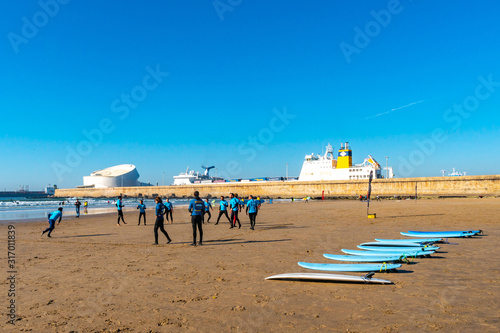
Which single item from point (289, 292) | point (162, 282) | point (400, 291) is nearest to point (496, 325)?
point (400, 291)

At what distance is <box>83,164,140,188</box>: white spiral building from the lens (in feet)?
424

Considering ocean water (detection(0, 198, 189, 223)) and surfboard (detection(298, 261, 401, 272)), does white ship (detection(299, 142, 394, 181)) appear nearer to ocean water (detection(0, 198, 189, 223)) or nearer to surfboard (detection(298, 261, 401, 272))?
ocean water (detection(0, 198, 189, 223))

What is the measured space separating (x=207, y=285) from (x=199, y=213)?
4.76m

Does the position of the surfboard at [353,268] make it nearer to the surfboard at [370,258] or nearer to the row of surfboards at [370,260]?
the row of surfboards at [370,260]

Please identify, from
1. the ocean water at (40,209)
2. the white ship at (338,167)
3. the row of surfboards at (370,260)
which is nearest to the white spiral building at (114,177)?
the ocean water at (40,209)

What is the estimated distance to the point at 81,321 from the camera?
4316 millimetres

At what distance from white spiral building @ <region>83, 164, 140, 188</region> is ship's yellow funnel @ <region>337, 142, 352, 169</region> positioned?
92875 millimetres

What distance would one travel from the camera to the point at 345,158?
242ft

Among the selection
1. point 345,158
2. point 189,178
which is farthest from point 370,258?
point 189,178

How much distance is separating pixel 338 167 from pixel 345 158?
2714 mm

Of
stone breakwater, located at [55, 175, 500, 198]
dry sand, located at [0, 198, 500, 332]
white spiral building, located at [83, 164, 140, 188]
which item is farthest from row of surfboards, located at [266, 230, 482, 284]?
white spiral building, located at [83, 164, 140, 188]

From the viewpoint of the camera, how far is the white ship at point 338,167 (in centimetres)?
7188

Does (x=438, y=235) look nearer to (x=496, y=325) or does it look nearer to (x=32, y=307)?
(x=496, y=325)

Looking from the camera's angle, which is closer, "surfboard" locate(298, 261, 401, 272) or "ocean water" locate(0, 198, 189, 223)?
"surfboard" locate(298, 261, 401, 272)
